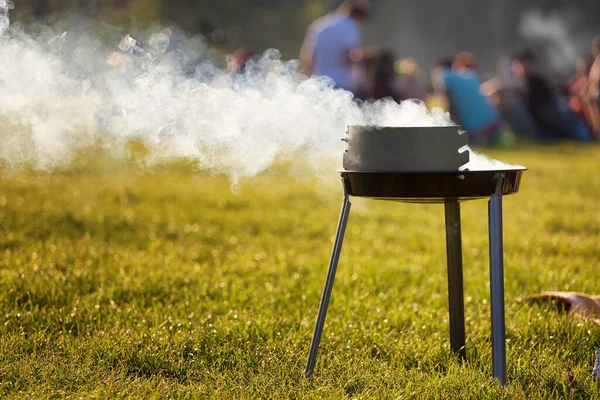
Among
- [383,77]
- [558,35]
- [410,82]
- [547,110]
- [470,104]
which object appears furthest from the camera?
[558,35]

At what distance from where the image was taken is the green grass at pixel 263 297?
10.8 feet

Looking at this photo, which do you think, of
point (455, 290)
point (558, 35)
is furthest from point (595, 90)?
point (558, 35)

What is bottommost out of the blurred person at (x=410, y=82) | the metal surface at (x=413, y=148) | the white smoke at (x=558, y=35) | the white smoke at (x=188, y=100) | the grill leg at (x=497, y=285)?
the grill leg at (x=497, y=285)

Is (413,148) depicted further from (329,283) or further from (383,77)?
(383,77)

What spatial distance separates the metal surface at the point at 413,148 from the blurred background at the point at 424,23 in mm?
37826

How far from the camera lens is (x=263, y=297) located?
4.72 meters

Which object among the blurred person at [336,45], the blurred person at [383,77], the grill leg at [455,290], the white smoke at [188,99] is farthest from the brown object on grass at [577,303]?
the blurred person at [383,77]

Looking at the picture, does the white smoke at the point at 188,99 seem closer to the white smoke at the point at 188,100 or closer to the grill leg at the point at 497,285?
the white smoke at the point at 188,100

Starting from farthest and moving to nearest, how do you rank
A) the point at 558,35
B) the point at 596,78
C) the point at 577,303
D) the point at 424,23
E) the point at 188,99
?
the point at 424,23
the point at 558,35
the point at 596,78
the point at 188,99
the point at 577,303

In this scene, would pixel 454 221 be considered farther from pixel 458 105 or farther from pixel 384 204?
pixel 458 105

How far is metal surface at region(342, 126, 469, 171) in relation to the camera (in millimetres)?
3105

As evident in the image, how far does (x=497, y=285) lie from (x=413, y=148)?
63cm

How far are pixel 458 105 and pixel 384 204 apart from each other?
8.09 meters

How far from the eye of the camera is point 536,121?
18.8m
